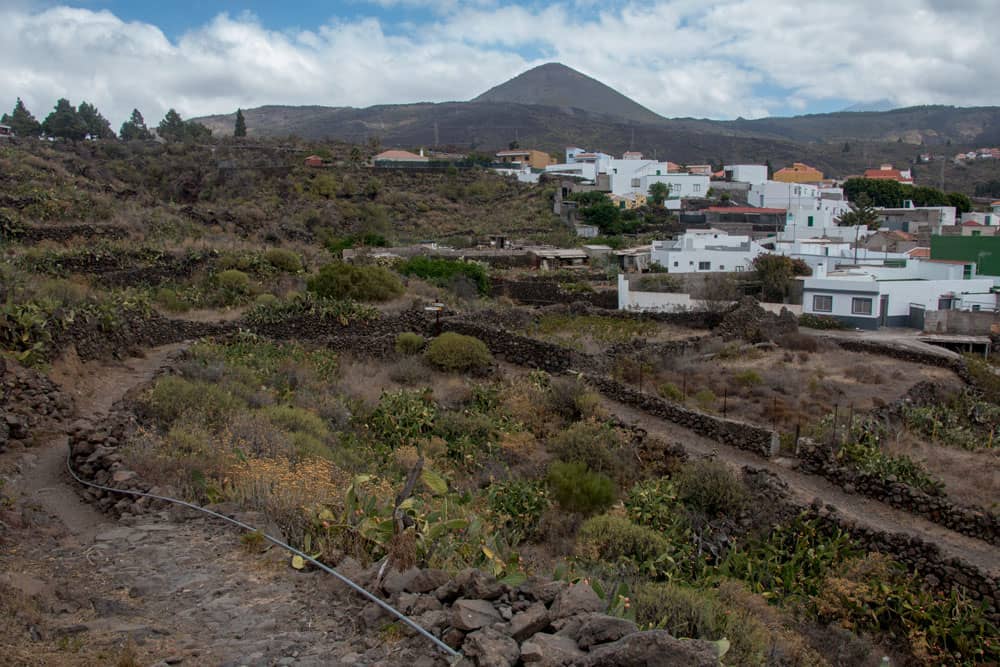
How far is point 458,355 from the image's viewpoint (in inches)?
606

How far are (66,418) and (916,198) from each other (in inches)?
2488

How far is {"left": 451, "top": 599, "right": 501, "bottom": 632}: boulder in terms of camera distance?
14.3 feet

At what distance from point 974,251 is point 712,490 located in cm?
2733

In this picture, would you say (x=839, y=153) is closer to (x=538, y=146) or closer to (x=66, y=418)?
(x=538, y=146)

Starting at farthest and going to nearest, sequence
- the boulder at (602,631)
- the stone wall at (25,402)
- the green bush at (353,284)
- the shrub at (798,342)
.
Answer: the shrub at (798,342) → the green bush at (353,284) → the stone wall at (25,402) → the boulder at (602,631)

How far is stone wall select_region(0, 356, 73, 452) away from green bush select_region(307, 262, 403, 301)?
8.63 metres

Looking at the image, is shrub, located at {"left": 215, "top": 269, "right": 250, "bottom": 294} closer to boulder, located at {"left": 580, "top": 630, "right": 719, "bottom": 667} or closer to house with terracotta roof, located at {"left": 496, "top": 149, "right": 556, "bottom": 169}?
boulder, located at {"left": 580, "top": 630, "right": 719, "bottom": 667}

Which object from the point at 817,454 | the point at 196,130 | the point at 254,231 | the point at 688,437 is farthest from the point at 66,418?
the point at 196,130

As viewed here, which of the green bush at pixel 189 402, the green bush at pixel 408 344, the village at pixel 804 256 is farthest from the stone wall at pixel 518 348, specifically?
the village at pixel 804 256

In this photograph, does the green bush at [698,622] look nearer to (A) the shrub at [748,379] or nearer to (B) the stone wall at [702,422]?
(B) the stone wall at [702,422]

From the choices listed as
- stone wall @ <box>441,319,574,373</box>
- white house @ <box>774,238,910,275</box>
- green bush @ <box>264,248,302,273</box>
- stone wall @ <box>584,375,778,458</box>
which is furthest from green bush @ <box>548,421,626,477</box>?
A: white house @ <box>774,238,910,275</box>

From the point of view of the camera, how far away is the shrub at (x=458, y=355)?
1535 cm

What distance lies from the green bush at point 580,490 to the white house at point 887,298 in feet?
63.3

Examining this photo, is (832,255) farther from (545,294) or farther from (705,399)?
(705,399)
